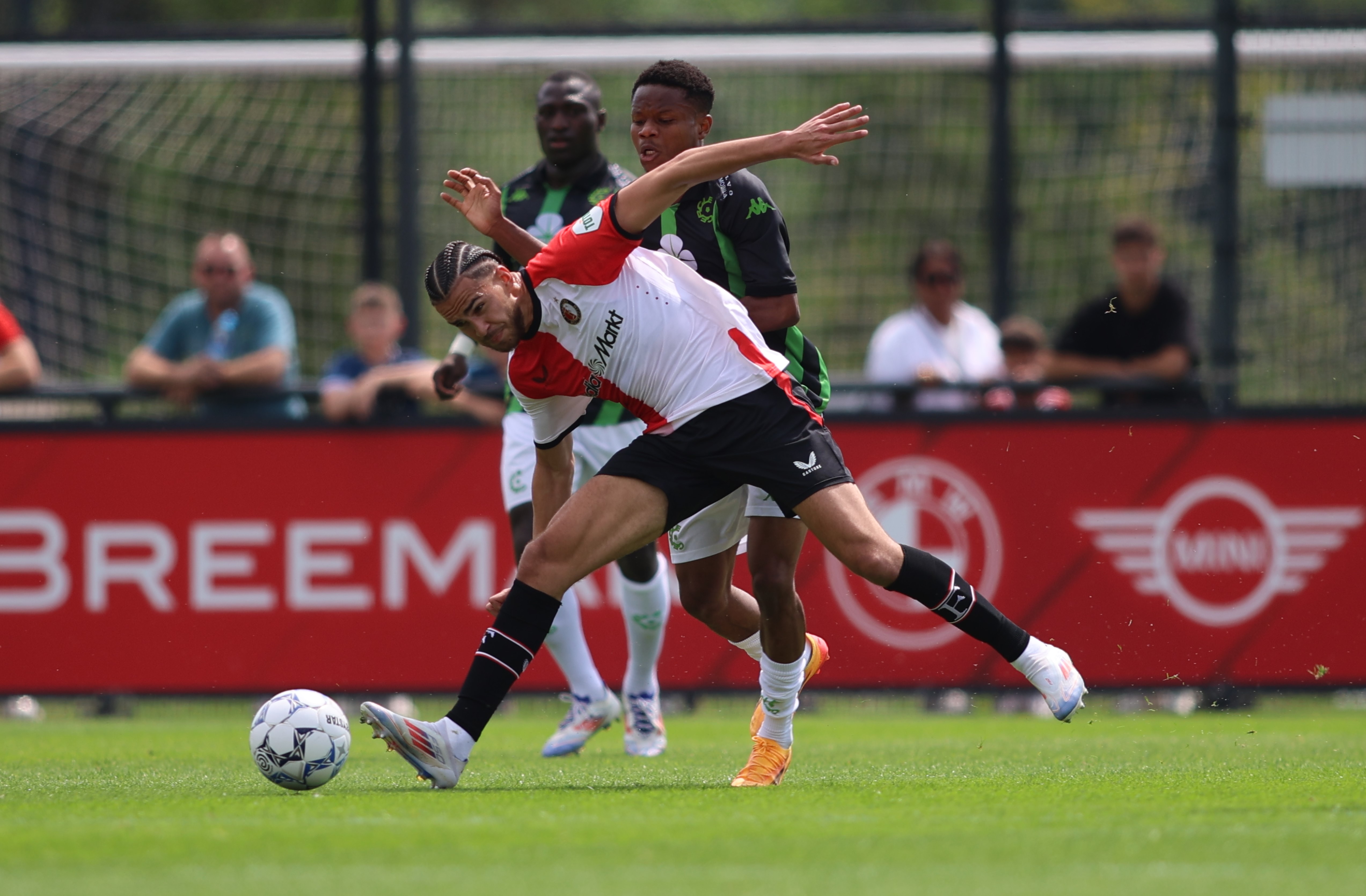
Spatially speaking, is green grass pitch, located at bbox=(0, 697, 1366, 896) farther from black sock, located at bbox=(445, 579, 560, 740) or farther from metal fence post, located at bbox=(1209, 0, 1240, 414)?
metal fence post, located at bbox=(1209, 0, 1240, 414)

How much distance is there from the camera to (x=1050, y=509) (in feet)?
33.0

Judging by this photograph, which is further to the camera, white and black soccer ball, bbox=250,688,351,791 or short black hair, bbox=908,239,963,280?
short black hair, bbox=908,239,963,280

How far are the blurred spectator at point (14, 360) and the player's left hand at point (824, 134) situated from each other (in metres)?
Answer: 6.38

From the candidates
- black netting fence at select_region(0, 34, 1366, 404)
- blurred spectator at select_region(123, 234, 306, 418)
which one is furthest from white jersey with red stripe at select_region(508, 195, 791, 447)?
black netting fence at select_region(0, 34, 1366, 404)

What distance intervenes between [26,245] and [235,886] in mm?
8993

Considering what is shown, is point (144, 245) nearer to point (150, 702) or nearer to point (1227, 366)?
point (150, 702)

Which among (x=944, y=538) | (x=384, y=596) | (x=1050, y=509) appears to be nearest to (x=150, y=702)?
(x=384, y=596)

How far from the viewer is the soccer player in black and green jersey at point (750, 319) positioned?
6.20 m

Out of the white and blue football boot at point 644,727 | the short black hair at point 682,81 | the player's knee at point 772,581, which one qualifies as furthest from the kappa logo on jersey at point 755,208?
the white and blue football boot at point 644,727

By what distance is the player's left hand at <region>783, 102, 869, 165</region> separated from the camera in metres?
5.46

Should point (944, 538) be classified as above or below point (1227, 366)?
below

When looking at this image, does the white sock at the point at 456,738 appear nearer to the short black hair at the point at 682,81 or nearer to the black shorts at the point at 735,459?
the black shorts at the point at 735,459

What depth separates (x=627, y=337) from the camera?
577 cm

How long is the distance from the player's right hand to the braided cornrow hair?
173cm
